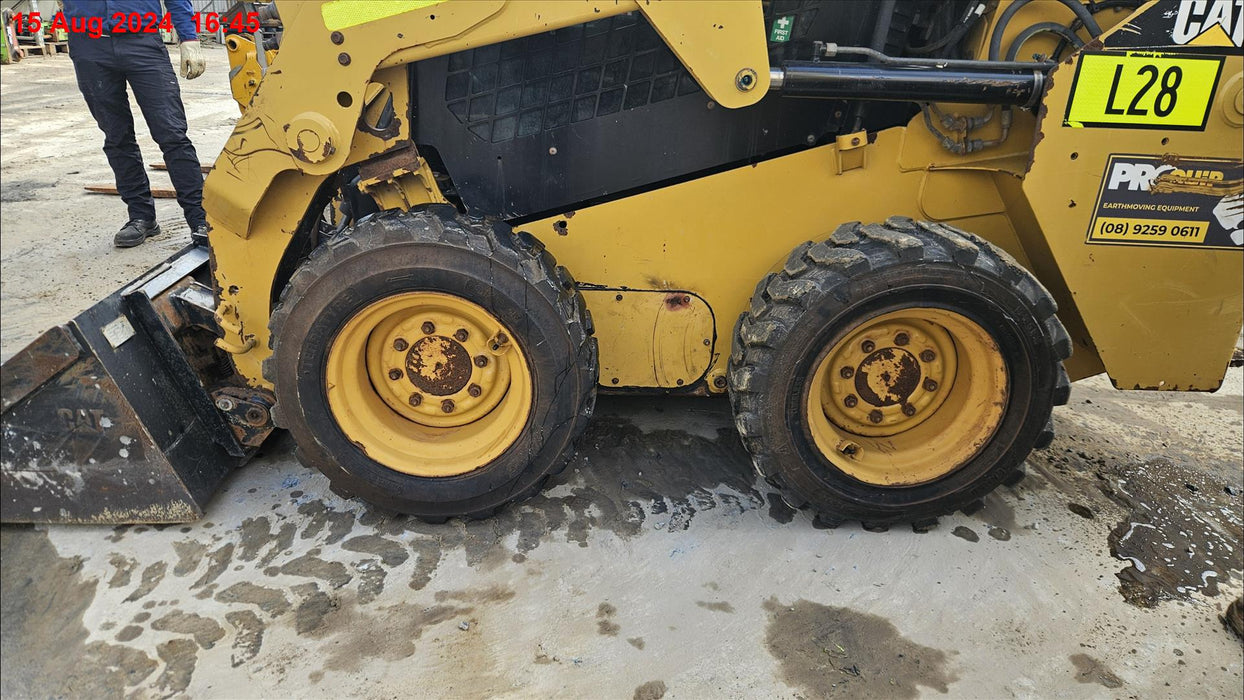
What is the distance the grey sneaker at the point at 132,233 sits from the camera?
5117 millimetres

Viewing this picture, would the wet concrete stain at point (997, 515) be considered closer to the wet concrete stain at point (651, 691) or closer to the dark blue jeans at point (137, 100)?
the wet concrete stain at point (651, 691)

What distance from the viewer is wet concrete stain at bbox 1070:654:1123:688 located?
2.09 meters

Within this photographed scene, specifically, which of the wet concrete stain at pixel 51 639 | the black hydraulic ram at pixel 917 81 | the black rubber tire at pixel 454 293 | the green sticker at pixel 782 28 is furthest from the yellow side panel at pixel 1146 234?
the wet concrete stain at pixel 51 639

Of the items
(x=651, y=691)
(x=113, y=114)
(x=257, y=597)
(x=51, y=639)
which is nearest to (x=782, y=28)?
(x=651, y=691)

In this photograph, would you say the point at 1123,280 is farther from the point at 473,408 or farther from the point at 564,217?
the point at 473,408

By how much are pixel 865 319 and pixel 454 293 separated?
1.33 meters

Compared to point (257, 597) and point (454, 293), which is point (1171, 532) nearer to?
point (454, 293)

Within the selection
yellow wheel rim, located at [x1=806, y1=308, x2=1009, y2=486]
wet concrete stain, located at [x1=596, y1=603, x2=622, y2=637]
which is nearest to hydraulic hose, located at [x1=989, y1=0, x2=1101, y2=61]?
yellow wheel rim, located at [x1=806, y1=308, x2=1009, y2=486]

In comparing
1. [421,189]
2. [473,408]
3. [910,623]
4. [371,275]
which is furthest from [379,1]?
[910,623]

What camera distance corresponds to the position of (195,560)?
2441mm

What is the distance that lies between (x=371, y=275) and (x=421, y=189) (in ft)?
1.45

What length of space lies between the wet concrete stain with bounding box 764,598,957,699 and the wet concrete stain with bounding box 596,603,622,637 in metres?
0.47

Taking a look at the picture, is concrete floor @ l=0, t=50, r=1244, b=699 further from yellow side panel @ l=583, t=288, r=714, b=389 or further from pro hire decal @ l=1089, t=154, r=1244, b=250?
pro hire decal @ l=1089, t=154, r=1244, b=250

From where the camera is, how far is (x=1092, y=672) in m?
2.12
